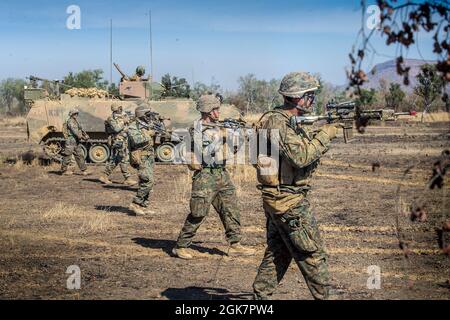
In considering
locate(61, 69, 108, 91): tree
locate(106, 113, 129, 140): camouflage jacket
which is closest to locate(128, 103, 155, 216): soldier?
locate(106, 113, 129, 140): camouflage jacket

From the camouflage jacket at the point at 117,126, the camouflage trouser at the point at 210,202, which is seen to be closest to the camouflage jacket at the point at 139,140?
the camouflage trouser at the point at 210,202

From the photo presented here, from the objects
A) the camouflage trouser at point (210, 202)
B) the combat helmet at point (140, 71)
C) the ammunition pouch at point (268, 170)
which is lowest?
the camouflage trouser at point (210, 202)

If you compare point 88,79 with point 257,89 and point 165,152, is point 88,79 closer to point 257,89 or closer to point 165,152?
point 257,89

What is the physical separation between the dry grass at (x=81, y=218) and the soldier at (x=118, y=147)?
3.05 metres

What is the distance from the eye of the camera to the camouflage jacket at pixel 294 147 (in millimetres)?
5172

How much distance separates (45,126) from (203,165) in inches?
497

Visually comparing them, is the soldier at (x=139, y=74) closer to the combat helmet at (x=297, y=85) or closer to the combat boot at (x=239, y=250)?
the combat boot at (x=239, y=250)

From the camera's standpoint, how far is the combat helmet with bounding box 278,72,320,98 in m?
5.36

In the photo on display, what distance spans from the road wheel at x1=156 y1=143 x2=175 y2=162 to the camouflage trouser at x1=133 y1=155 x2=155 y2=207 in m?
7.74

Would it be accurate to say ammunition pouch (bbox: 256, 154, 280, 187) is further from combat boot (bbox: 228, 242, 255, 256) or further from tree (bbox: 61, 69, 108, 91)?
tree (bbox: 61, 69, 108, 91)

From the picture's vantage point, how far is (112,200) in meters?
13.1

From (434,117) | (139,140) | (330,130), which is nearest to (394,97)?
(139,140)
